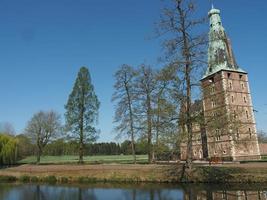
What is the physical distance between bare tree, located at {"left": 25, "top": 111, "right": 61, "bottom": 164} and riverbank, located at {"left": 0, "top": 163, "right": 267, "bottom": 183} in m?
21.4

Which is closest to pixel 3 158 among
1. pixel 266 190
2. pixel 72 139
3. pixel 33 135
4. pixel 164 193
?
pixel 33 135

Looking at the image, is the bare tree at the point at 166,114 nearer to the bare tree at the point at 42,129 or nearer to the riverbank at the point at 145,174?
the riverbank at the point at 145,174

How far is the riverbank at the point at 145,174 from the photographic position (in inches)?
858

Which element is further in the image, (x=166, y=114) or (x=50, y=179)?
(x=50, y=179)

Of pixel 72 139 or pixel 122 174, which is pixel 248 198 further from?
pixel 72 139

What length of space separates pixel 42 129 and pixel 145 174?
3431cm

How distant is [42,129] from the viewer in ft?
176

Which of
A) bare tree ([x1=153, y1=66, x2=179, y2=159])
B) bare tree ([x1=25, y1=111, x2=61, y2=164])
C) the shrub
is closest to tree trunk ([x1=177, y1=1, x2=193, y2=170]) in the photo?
bare tree ([x1=153, y1=66, x2=179, y2=159])

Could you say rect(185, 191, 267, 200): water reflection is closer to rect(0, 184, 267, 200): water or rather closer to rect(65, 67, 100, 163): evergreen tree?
rect(0, 184, 267, 200): water

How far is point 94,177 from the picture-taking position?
26.8m

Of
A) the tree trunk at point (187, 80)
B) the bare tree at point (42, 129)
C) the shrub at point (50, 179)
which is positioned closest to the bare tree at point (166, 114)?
the tree trunk at point (187, 80)

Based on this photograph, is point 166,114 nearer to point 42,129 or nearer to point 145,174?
point 145,174

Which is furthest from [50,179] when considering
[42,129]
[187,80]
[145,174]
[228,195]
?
[42,129]

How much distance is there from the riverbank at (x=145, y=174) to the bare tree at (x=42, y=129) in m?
21.4
